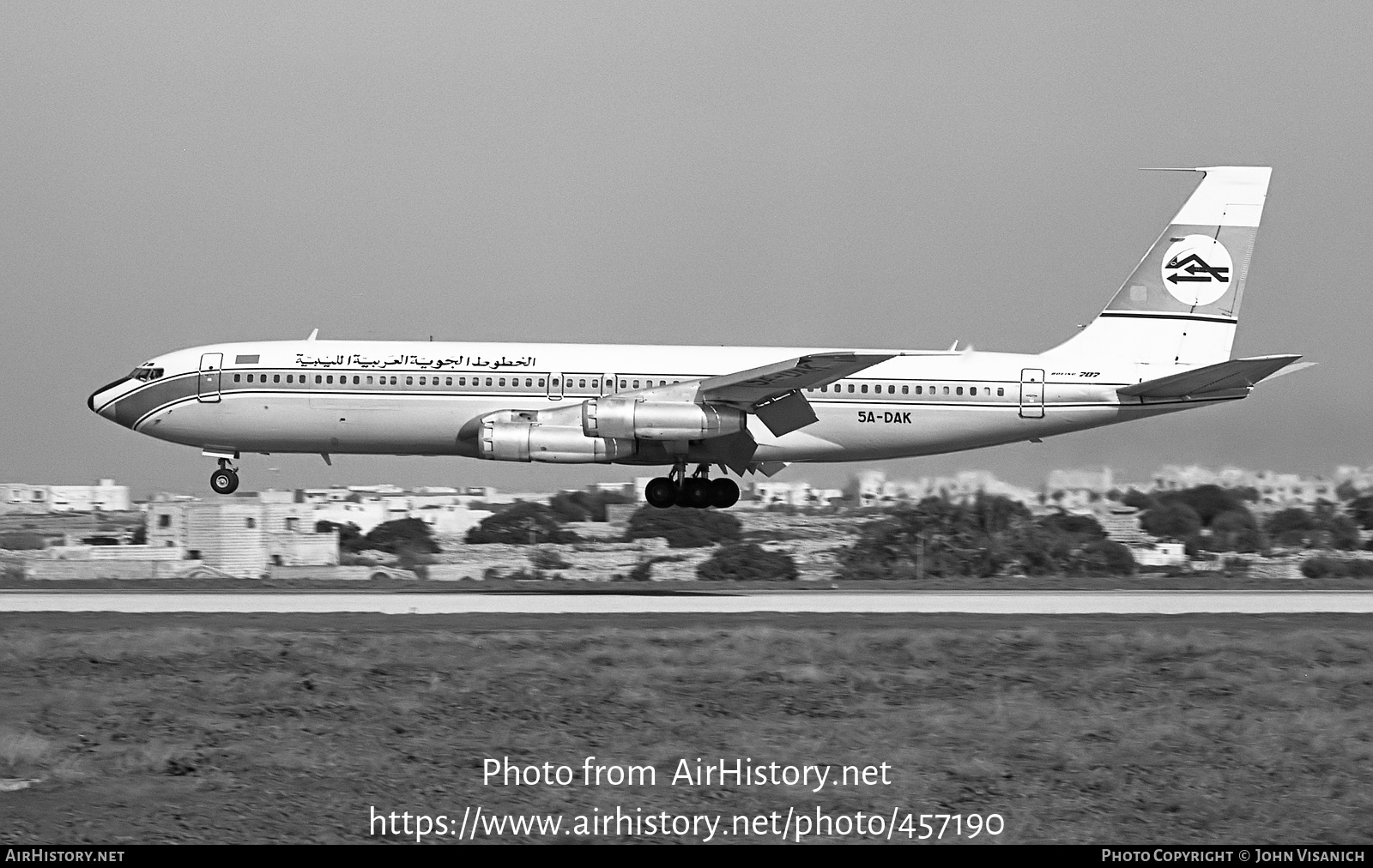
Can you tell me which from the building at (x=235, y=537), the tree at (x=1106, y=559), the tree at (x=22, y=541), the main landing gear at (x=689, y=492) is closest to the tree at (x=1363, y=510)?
the tree at (x=1106, y=559)

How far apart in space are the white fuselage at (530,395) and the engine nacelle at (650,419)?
3.68 ft

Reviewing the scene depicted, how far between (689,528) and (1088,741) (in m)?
46.4

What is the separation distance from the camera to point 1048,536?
5956 centimetres

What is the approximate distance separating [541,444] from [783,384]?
18.9ft

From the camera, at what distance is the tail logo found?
4244cm

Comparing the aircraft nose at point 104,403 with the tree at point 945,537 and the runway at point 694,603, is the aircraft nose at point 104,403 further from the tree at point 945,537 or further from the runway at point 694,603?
the tree at point 945,537

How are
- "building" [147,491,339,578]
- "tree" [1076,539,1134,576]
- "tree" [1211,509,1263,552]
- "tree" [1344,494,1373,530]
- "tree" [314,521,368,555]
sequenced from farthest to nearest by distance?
"tree" [1344,494,1373,530], "tree" [1211,509,1263,552], "tree" [314,521,368,555], "tree" [1076,539,1134,576], "building" [147,491,339,578]

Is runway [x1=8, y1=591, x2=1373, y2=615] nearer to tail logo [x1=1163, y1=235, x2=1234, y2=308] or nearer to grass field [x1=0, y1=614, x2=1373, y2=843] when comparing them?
grass field [x1=0, y1=614, x2=1373, y2=843]

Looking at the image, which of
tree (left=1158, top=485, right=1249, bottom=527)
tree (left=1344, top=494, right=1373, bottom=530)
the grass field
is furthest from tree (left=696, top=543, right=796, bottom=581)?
the grass field

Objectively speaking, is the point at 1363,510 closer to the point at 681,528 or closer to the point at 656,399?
the point at 681,528

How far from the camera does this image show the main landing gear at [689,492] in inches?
1581

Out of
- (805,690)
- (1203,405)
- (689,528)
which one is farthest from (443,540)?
(805,690)

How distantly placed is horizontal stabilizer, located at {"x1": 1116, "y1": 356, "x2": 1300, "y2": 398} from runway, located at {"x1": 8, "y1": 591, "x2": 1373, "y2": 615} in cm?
498
